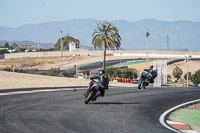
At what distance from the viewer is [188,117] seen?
1459cm

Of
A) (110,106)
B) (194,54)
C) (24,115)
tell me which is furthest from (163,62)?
(194,54)

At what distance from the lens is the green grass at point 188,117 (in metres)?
12.8

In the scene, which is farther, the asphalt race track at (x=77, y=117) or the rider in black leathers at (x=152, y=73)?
the rider in black leathers at (x=152, y=73)

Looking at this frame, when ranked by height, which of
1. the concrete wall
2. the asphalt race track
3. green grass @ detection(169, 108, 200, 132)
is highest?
the concrete wall

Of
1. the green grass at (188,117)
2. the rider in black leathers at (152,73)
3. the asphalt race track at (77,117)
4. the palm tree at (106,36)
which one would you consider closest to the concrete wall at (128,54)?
the palm tree at (106,36)

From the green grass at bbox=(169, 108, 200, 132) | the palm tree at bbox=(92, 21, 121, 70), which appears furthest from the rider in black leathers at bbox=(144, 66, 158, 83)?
the palm tree at bbox=(92, 21, 121, 70)

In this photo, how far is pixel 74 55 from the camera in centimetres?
13675

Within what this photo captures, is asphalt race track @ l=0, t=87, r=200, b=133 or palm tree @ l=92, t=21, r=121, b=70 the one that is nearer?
asphalt race track @ l=0, t=87, r=200, b=133

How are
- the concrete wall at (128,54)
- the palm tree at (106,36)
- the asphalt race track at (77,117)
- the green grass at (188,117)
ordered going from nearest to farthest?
the asphalt race track at (77,117) → the green grass at (188,117) → the palm tree at (106,36) → the concrete wall at (128,54)

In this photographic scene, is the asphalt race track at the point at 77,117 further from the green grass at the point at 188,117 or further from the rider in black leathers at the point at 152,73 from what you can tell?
the rider in black leathers at the point at 152,73

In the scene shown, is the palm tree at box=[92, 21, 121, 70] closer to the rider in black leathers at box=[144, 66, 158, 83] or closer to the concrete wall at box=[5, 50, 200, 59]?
the rider in black leathers at box=[144, 66, 158, 83]

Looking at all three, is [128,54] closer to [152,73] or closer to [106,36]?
[106,36]

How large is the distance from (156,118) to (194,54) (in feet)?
340

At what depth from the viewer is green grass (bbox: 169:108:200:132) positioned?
12823 mm
